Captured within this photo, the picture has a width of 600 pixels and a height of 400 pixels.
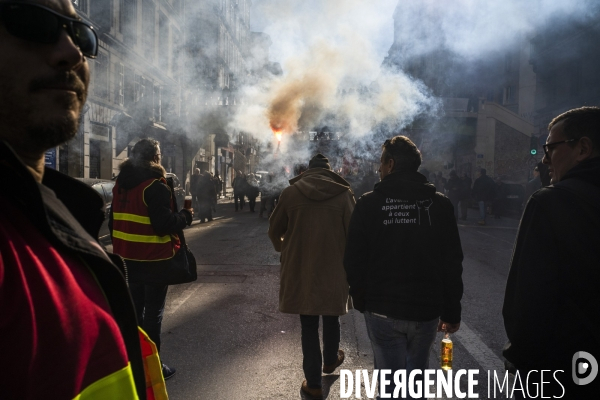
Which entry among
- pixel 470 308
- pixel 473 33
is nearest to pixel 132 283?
pixel 470 308

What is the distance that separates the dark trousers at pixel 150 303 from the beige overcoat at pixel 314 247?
3.07ft

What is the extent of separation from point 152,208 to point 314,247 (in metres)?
1.25

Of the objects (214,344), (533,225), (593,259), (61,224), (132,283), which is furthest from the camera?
(214,344)

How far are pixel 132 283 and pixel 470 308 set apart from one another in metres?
4.09

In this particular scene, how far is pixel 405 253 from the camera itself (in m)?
2.79

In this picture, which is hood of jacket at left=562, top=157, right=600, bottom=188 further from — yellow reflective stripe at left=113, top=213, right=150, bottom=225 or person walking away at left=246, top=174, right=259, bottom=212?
person walking away at left=246, top=174, right=259, bottom=212

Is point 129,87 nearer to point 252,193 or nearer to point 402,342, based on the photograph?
point 252,193

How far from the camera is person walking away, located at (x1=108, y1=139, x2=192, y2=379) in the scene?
12.3ft

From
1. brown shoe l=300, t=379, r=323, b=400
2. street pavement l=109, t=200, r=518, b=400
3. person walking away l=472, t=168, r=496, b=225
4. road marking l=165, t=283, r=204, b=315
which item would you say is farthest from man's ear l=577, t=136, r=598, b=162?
person walking away l=472, t=168, r=496, b=225

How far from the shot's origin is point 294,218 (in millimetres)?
3916

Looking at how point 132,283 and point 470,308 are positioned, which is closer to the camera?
point 132,283

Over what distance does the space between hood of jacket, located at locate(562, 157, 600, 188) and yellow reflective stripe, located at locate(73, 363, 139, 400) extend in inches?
71.1

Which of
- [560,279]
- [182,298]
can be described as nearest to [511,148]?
[182,298]

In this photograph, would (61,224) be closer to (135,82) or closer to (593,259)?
(593,259)
